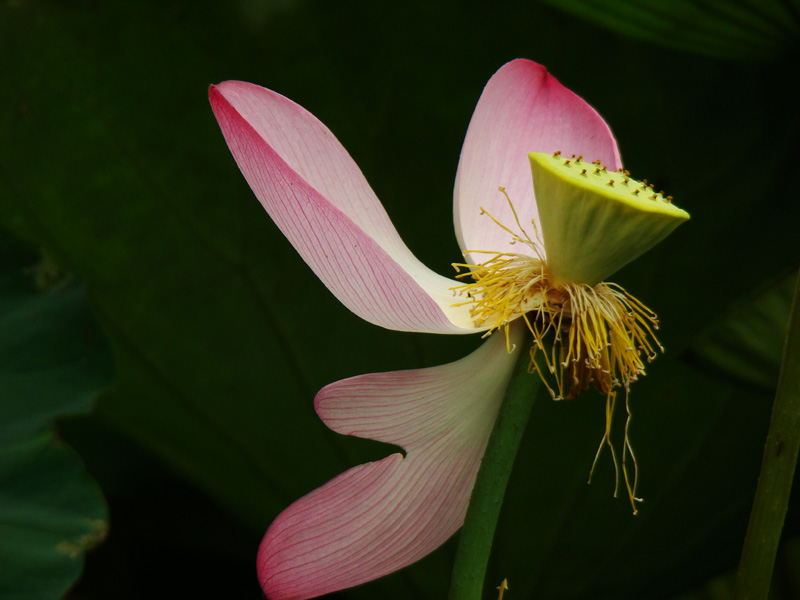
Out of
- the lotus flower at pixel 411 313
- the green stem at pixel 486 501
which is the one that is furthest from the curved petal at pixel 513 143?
the green stem at pixel 486 501

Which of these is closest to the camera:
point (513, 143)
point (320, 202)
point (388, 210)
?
point (320, 202)

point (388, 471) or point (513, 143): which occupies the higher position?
point (513, 143)

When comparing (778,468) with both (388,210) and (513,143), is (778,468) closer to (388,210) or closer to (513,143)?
(513,143)

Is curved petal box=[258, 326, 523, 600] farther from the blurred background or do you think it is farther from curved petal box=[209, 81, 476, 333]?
the blurred background

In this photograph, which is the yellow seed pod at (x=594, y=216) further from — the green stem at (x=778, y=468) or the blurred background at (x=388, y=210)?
the blurred background at (x=388, y=210)

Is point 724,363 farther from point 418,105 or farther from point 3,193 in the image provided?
point 3,193

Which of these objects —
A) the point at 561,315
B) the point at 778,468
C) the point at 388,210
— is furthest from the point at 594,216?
the point at 388,210

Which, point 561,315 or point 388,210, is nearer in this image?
point 561,315
